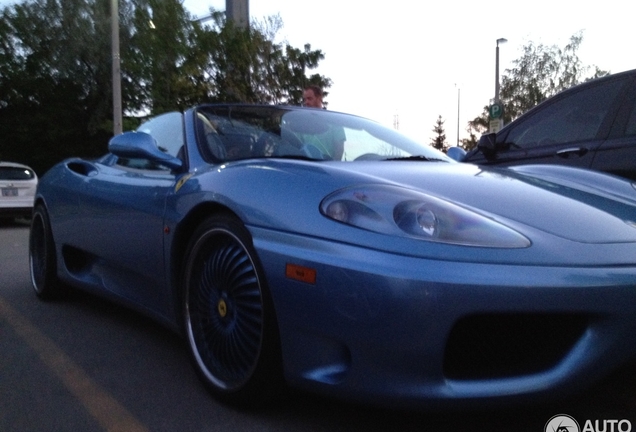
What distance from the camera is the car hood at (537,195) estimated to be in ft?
7.02

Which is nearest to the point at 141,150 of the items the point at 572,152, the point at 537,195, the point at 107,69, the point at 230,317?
the point at 230,317

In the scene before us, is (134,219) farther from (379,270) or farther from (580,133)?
(580,133)

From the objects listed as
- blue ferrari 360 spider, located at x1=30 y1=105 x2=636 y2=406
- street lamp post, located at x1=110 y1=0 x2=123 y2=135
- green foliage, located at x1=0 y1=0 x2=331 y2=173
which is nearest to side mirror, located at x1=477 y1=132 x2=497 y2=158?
blue ferrari 360 spider, located at x1=30 y1=105 x2=636 y2=406

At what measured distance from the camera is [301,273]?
2.04m

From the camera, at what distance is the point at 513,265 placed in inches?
73.0

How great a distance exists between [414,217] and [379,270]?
26 cm

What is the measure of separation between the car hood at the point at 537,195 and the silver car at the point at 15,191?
11563 millimetres

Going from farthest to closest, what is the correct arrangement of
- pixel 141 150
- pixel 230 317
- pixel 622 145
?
pixel 622 145
pixel 141 150
pixel 230 317

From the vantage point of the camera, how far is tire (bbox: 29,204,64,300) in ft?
14.1

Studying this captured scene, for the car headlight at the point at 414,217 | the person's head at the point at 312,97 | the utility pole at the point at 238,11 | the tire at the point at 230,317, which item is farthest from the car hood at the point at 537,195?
the utility pole at the point at 238,11

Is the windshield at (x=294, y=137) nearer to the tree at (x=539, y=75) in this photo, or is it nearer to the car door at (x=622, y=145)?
the car door at (x=622, y=145)

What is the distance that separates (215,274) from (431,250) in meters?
0.96

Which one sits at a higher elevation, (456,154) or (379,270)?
(456,154)

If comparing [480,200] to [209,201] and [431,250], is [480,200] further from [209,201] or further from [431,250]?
[209,201]
